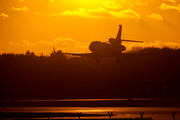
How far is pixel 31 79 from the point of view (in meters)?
200

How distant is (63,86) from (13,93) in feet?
98.5

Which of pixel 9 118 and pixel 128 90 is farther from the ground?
pixel 128 90

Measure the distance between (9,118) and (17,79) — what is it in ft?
489

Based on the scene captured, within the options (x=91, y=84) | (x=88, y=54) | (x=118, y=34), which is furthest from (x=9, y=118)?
(x=91, y=84)

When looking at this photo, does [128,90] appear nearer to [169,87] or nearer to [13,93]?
[169,87]

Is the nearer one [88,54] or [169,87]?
[88,54]

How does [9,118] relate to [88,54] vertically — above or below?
below

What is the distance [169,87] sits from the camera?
177875mm

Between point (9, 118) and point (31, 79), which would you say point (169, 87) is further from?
point (9, 118)

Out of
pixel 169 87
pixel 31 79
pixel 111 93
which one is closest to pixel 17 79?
pixel 31 79

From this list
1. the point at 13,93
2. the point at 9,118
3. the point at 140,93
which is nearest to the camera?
the point at 9,118

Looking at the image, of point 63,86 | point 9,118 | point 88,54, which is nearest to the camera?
point 9,118

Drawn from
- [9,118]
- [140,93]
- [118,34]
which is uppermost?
[118,34]

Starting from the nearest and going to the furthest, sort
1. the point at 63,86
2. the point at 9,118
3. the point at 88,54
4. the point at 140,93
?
the point at 9,118
the point at 88,54
the point at 140,93
the point at 63,86
